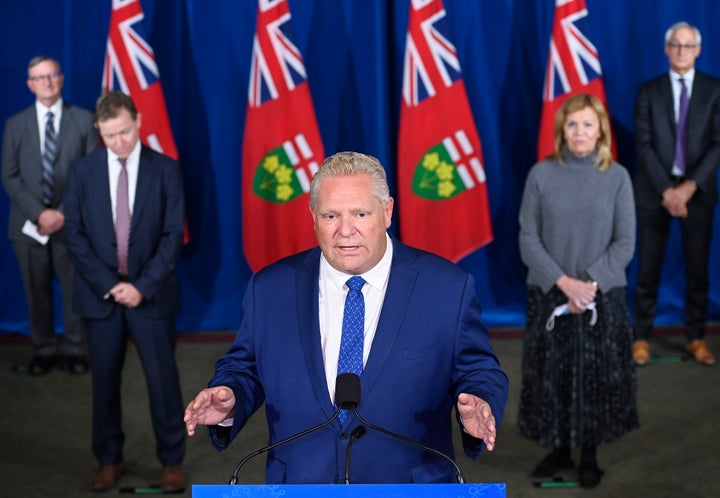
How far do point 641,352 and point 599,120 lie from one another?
2.30m

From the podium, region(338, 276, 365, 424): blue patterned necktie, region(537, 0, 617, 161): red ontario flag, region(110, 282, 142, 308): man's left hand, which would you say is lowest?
region(110, 282, 142, 308): man's left hand

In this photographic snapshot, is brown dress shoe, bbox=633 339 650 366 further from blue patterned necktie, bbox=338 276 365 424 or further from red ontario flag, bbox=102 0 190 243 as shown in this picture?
blue patterned necktie, bbox=338 276 365 424

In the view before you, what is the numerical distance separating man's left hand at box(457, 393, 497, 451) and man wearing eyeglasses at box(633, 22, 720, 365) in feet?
13.7

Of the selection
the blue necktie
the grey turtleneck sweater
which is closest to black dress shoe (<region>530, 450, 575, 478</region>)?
the grey turtleneck sweater

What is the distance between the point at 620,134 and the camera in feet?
23.3

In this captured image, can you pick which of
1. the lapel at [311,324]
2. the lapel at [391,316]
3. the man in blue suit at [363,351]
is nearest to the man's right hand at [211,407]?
the man in blue suit at [363,351]

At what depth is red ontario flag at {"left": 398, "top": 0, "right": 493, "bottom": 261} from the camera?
6809mm

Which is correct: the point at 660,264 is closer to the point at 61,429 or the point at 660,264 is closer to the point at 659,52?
the point at 659,52

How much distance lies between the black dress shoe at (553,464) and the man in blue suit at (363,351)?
7.32ft

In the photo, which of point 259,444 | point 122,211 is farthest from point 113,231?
point 259,444

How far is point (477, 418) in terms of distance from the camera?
2.40m

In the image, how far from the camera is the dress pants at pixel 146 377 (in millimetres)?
4816

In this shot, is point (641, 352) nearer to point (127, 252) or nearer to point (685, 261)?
point (685, 261)

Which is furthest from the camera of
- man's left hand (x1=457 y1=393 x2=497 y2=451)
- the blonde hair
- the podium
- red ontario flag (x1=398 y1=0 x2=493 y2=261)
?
red ontario flag (x1=398 y1=0 x2=493 y2=261)
